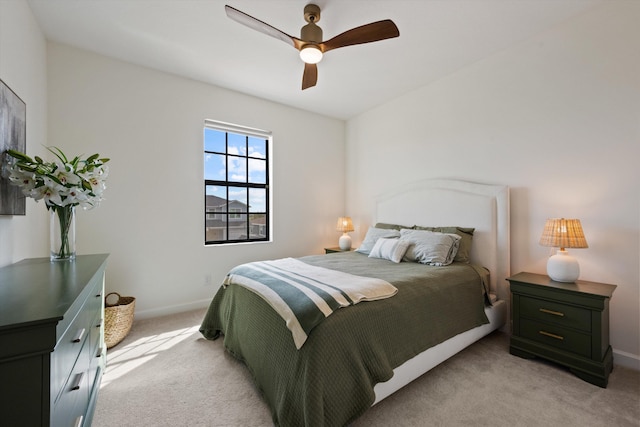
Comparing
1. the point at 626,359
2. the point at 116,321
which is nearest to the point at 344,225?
the point at 116,321

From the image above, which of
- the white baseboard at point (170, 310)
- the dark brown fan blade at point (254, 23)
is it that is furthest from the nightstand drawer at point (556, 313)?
the white baseboard at point (170, 310)

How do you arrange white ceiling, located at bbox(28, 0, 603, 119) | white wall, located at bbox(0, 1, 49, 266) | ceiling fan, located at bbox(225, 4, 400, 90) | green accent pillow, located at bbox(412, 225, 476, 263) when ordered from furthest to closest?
green accent pillow, located at bbox(412, 225, 476, 263), white ceiling, located at bbox(28, 0, 603, 119), ceiling fan, located at bbox(225, 4, 400, 90), white wall, located at bbox(0, 1, 49, 266)

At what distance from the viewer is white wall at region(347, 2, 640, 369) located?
204 cm

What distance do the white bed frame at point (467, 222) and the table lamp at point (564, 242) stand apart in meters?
0.46

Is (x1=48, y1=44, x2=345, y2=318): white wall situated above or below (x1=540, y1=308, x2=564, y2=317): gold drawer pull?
above

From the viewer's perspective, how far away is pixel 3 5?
1630 millimetres

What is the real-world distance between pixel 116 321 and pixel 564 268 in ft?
11.9

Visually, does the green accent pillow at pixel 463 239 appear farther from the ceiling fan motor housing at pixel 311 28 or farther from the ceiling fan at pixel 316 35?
the ceiling fan motor housing at pixel 311 28

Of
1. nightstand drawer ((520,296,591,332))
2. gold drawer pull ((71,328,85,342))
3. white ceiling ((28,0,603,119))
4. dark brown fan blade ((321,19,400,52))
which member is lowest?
nightstand drawer ((520,296,591,332))

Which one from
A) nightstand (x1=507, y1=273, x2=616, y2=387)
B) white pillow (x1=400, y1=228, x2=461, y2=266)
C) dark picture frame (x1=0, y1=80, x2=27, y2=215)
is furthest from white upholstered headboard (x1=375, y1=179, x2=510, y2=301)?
dark picture frame (x1=0, y1=80, x2=27, y2=215)

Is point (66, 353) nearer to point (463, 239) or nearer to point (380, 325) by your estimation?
point (380, 325)

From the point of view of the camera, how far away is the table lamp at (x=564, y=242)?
2.03 meters

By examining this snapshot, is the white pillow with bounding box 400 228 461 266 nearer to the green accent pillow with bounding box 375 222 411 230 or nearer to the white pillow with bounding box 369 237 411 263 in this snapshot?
the white pillow with bounding box 369 237 411 263

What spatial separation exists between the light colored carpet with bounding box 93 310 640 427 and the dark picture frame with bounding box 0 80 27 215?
1266mm
